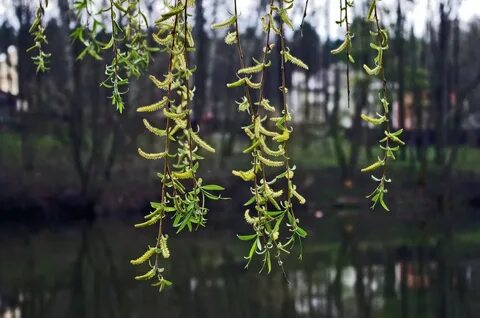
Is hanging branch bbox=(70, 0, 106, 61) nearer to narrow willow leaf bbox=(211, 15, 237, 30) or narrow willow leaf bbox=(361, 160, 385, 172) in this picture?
narrow willow leaf bbox=(211, 15, 237, 30)

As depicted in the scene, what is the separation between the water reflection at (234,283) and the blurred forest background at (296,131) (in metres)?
0.43

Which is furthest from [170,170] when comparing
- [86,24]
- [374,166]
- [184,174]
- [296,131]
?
[296,131]

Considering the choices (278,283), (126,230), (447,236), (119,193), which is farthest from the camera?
(119,193)

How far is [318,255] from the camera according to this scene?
4.22 m

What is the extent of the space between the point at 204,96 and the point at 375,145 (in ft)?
5.29

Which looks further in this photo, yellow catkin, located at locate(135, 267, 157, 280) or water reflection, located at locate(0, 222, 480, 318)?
water reflection, located at locate(0, 222, 480, 318)

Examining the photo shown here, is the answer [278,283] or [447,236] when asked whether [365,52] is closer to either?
[447,236]

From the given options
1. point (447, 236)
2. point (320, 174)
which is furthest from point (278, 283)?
point (320, 174)

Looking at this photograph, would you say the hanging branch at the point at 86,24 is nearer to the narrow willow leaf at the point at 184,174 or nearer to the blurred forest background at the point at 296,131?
A: the narrow willow leaf at the point at 184,174

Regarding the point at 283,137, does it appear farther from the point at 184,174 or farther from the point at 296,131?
the point at 296,131

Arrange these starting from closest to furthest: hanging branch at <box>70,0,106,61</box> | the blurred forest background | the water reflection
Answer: hanging branch at <box>70,0,106,61</box> → the water reflection → the blurred forest background

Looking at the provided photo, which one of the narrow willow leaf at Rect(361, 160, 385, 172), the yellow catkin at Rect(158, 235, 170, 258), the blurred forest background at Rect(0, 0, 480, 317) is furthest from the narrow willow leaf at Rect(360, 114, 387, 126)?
the blurred forest background at Rect(0, 0, 480, 317)

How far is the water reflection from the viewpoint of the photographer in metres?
3.12

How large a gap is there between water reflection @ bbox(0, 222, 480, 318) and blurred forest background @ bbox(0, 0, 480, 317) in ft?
1.40
